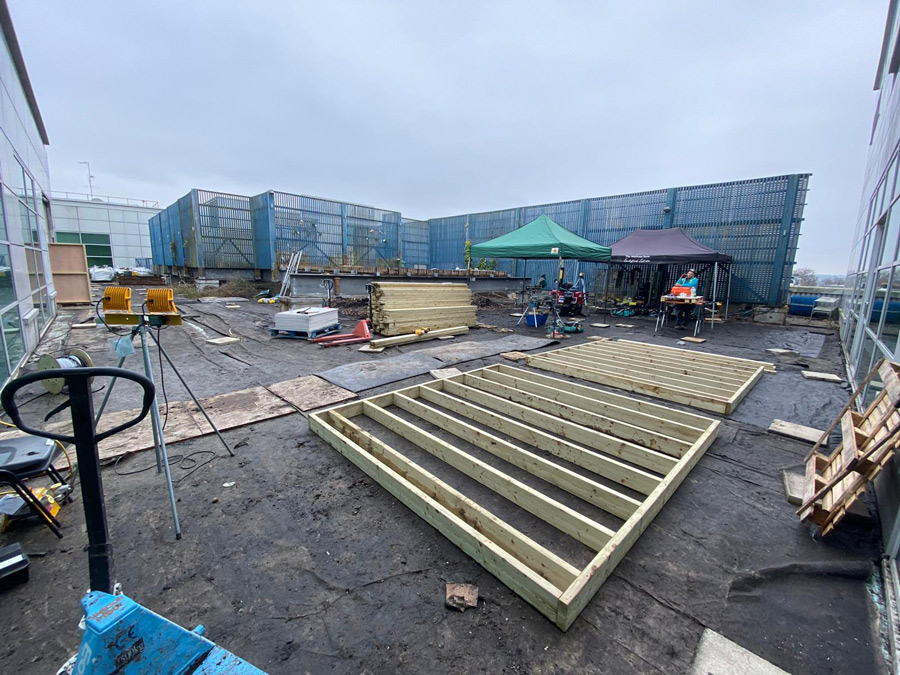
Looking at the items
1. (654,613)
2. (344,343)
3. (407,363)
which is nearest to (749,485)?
(654,613)

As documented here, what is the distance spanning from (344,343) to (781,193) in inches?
649

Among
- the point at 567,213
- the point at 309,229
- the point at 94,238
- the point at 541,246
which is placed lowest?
the point at 541,246

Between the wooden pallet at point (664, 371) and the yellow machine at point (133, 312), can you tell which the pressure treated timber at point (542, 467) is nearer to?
the yellow machine at point (133, 312)

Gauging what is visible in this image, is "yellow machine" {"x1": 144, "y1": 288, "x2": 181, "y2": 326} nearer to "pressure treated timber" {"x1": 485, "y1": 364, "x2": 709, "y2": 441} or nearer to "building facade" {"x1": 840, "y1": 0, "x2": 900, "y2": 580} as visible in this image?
"pressure treated timber" {"x1": 485, "y1": 364, "x2": 709, "y2": 441}

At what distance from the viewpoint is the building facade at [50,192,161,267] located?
33375 millimetres

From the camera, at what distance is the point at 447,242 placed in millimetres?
26094

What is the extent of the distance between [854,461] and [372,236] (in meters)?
22.8

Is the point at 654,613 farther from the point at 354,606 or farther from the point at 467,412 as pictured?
the point at 467,412

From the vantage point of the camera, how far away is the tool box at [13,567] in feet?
6.60

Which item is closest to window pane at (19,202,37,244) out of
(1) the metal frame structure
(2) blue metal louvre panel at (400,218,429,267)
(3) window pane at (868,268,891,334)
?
(1) the metal frame structure

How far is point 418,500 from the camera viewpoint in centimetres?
267

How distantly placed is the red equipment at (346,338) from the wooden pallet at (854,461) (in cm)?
771

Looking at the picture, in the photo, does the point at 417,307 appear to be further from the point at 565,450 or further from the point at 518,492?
the point at 518,492

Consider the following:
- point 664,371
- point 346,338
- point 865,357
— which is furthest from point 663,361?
point 346,338
